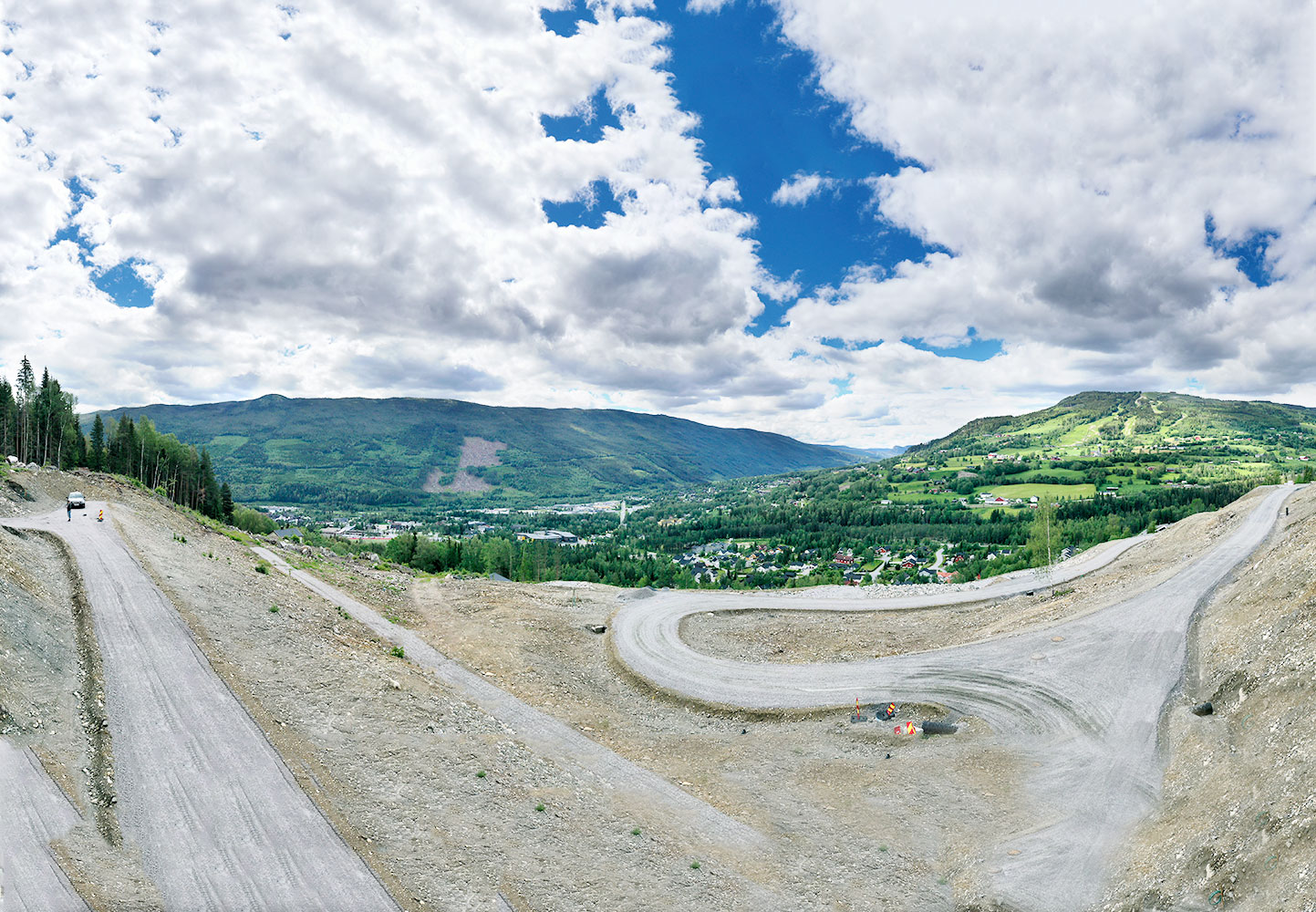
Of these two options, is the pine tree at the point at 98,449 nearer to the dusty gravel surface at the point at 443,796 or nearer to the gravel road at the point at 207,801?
the dusty gravel surface at the point at 443,796

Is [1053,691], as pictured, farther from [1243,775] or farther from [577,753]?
[577,753]

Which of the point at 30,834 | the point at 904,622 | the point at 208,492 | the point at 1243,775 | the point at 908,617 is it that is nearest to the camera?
the point at 30,834

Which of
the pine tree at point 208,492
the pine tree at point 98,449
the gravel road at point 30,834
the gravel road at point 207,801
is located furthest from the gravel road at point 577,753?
the pine tree at point 208,492

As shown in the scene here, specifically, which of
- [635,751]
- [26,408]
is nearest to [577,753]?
[635,751]

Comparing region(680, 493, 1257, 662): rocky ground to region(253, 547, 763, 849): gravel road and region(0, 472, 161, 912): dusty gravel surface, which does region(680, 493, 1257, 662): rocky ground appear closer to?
region(253, 547, 763, 849): gravel road

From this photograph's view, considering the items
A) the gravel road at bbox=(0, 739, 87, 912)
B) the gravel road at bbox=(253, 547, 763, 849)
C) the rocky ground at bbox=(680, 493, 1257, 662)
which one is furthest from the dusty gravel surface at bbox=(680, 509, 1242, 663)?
the gravel road at bbox=(0, 739, 87, 912)

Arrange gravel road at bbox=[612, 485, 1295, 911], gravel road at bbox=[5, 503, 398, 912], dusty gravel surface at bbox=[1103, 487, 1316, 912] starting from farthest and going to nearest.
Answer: gravel road at bbox=[612, 485, 1295, 911] < dusty gravel surface at bbox=[1103, 487, 1316, 912] < gravel road at bbox=[5, 503, 398, 912]
